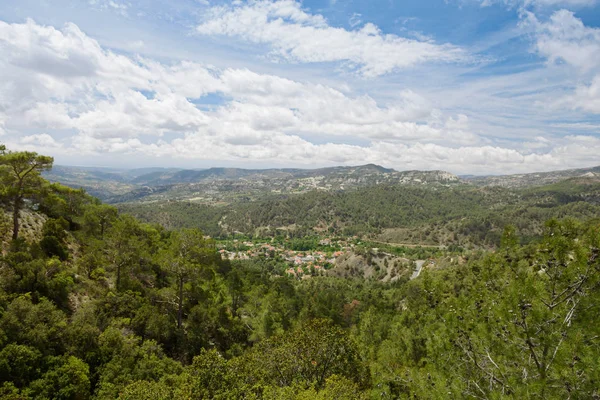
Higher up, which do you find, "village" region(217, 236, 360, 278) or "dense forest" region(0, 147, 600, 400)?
"dense forest" region(0, 147, 600, 400)

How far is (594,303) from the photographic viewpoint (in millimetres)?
6441

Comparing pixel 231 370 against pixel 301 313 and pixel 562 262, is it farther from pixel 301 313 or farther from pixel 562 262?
pixel 301 313

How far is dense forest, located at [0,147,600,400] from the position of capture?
6.68 meters

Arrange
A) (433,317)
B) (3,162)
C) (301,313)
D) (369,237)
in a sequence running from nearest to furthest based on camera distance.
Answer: (433,317) < (3,162) < (301,313) < (369,237)

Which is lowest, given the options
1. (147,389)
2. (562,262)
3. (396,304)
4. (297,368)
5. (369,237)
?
(369,237)

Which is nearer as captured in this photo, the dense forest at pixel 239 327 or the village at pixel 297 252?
the dense forest at pixel 239 327

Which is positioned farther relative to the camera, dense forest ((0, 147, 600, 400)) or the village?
the village

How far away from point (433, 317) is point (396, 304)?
151 ft

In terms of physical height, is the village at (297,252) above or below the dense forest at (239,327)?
below

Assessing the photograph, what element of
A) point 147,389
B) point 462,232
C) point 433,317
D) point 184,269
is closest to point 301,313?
point 184,269

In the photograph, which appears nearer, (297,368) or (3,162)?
(297,368)

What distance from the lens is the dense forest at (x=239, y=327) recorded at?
6.68 metres

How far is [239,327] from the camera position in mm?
27250

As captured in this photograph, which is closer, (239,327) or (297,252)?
(239,327)
